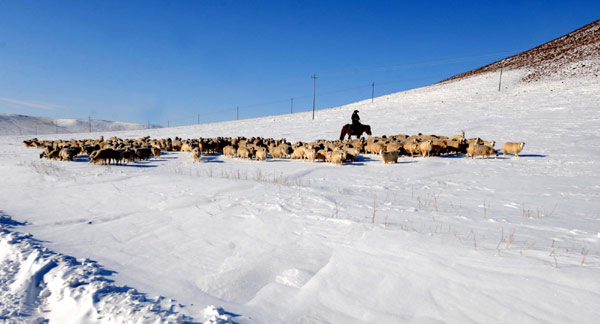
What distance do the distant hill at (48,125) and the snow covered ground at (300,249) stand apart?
80.7m

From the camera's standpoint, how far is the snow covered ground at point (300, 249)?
283 cm

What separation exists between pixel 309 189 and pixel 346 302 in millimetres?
4836

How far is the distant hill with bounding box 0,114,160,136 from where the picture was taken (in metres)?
74.2

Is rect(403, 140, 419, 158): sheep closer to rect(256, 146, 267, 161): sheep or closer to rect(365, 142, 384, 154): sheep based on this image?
→ rect(365, 142, 384, 154): sheep

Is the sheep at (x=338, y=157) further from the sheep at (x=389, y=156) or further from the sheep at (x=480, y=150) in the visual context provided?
the sheep at (x=480, y=150)

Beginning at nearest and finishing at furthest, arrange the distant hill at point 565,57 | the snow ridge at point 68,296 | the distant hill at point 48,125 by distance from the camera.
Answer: the snow ridge at point 68,296
the distant hill at point 565,57
the distant hill at point 48,125

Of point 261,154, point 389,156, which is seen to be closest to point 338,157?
point 389,156

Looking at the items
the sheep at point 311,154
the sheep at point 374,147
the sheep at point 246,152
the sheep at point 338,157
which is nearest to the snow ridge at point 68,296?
the sheep at point 338,157

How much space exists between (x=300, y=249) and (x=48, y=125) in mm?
110158

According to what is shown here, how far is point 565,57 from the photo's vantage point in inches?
2181

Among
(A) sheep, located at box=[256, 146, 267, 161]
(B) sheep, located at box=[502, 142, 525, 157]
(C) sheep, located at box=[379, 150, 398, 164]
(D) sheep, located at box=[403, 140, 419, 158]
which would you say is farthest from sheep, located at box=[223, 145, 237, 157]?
(B) sheep, located at box=[502, 142, 525, 157]

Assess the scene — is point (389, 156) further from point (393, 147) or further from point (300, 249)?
point (300, 249)

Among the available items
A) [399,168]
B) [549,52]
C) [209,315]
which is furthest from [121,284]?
[549,52]

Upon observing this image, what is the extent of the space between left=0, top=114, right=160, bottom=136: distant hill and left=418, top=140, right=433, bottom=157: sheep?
3171 inches
